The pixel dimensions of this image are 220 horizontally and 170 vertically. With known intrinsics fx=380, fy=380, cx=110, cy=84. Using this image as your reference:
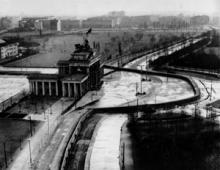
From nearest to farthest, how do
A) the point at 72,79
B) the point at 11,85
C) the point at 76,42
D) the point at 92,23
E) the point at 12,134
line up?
the point at 12,134 < the point at 72,79 < the point at 11,85 < the point at 76,42 < the point at 92,23

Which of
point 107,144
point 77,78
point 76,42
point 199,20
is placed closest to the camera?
point 107,144

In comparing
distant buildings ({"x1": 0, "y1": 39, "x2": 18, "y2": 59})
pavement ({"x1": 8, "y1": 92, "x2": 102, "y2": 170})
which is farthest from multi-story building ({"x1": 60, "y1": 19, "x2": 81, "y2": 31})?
pavement ({"x1": 8, "y1": 92, "x2": 102, "y2": 170})

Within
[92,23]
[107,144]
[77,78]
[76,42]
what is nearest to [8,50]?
[76,42]

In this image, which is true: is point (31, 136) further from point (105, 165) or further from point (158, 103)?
point (158, 103)

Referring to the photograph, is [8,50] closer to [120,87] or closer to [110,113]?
[120,87]

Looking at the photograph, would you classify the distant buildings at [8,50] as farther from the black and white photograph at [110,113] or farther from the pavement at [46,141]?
the pavement at [46,141]

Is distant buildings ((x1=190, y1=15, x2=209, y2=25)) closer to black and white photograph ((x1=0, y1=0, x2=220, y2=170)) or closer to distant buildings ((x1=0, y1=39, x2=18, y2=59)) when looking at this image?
black and white photograph ((x1=0, y1=0, x2=220, y2=170))

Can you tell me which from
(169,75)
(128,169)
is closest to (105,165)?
(128,169)
